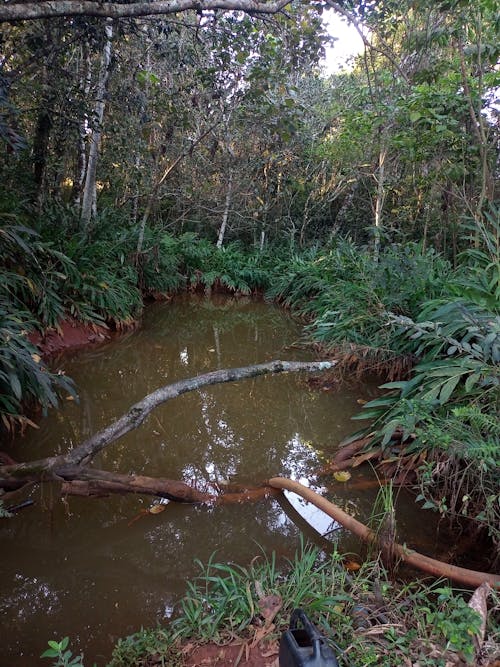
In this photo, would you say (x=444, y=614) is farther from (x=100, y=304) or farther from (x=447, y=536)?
(x=100, y=304)

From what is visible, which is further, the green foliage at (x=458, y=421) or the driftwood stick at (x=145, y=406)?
the driftwood stick at (x=145, y=406)

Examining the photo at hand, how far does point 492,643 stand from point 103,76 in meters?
7.58

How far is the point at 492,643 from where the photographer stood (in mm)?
1442

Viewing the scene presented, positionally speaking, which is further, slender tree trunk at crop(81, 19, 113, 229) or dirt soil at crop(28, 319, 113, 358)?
slender tree trunk at crop(81, 19, 113, 229)

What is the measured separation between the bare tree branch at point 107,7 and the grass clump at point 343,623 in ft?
11.9

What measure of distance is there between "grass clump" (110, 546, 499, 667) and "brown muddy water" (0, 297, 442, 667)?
11.1 inches

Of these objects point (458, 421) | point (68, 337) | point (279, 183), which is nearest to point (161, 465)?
point (458, 421)

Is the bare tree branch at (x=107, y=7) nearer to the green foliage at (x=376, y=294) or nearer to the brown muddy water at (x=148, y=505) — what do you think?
the green foliage at (x=376, y=294)

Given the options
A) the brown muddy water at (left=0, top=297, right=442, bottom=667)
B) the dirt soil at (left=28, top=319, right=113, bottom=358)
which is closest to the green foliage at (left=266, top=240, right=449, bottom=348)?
the brown muddy water at (left=0, top=297, right=442, bottom=667)

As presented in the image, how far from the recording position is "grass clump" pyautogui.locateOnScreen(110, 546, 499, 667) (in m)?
1.42

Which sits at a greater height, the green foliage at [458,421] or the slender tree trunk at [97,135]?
the slender tree trunk at [97,135]

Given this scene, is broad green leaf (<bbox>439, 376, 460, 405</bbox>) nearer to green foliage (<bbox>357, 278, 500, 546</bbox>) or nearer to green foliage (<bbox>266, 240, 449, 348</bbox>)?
green foliage (<bbox>357, 278, 500, 546</bbox>)

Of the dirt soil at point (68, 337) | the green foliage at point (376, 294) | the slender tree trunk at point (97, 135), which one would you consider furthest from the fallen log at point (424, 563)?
the slender tree trunk at point (97, 135)

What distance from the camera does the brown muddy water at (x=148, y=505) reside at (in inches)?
74.7
